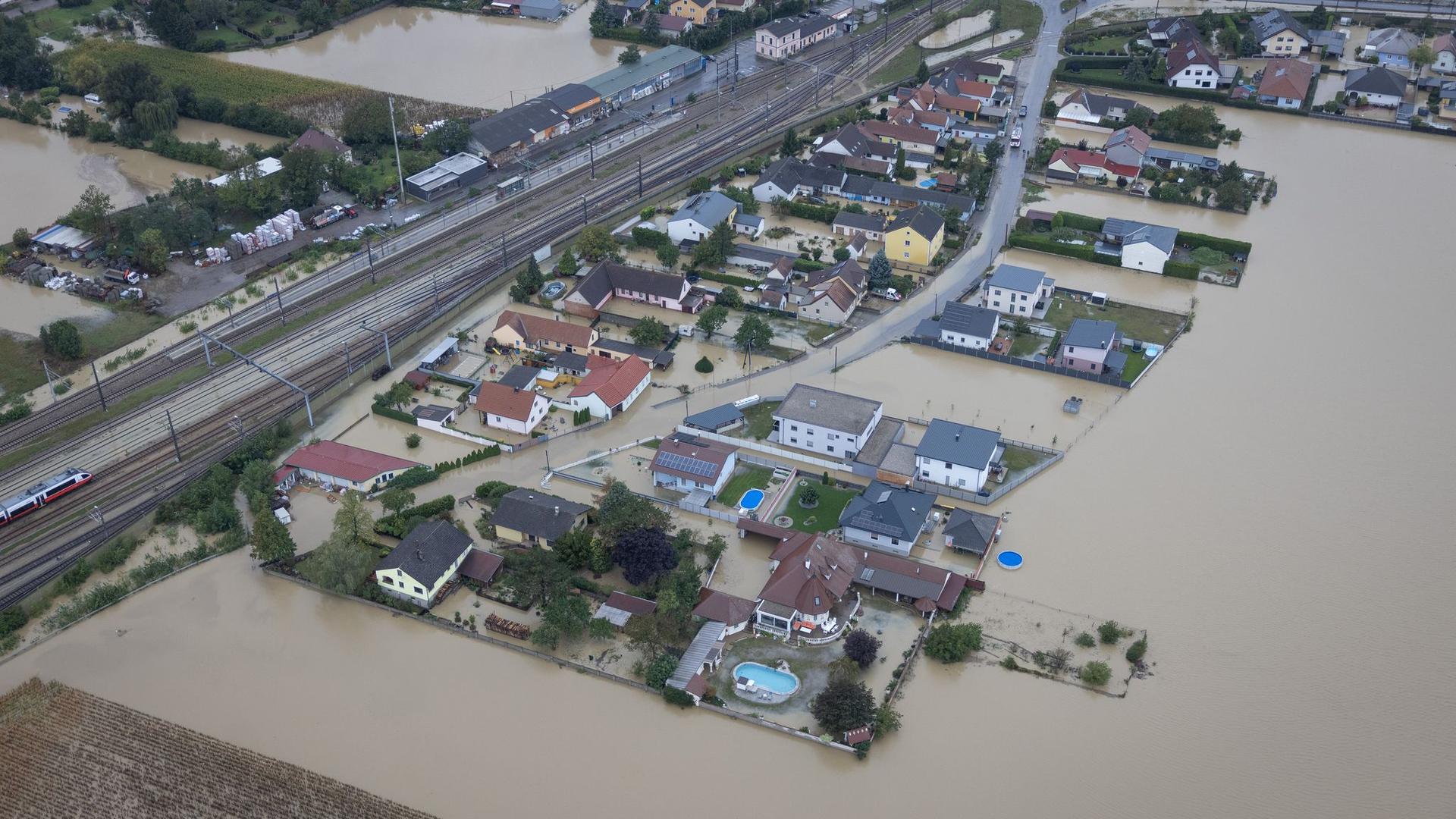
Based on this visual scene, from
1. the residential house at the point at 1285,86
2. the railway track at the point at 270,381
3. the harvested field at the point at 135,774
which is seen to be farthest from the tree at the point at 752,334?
the residential house at the point at 1285,86

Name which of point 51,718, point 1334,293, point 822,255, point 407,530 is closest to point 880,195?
point 822,255

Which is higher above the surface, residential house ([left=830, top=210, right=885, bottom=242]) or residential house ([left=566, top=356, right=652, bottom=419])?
residential house ([left=830, top=210, right=885, bottom=242])

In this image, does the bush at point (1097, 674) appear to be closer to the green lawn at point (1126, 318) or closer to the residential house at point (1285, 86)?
the green lawn at point (1126, 318)

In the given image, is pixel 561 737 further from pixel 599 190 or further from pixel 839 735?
pixel 599 190

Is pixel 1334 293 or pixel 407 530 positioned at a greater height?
pixel 1334 293

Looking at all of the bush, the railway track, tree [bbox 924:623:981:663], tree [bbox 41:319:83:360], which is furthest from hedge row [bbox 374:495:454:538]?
the bush

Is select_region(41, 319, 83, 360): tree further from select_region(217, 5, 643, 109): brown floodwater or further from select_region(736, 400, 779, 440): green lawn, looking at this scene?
select_region(217, 5, 643, 109): brown floodwater
